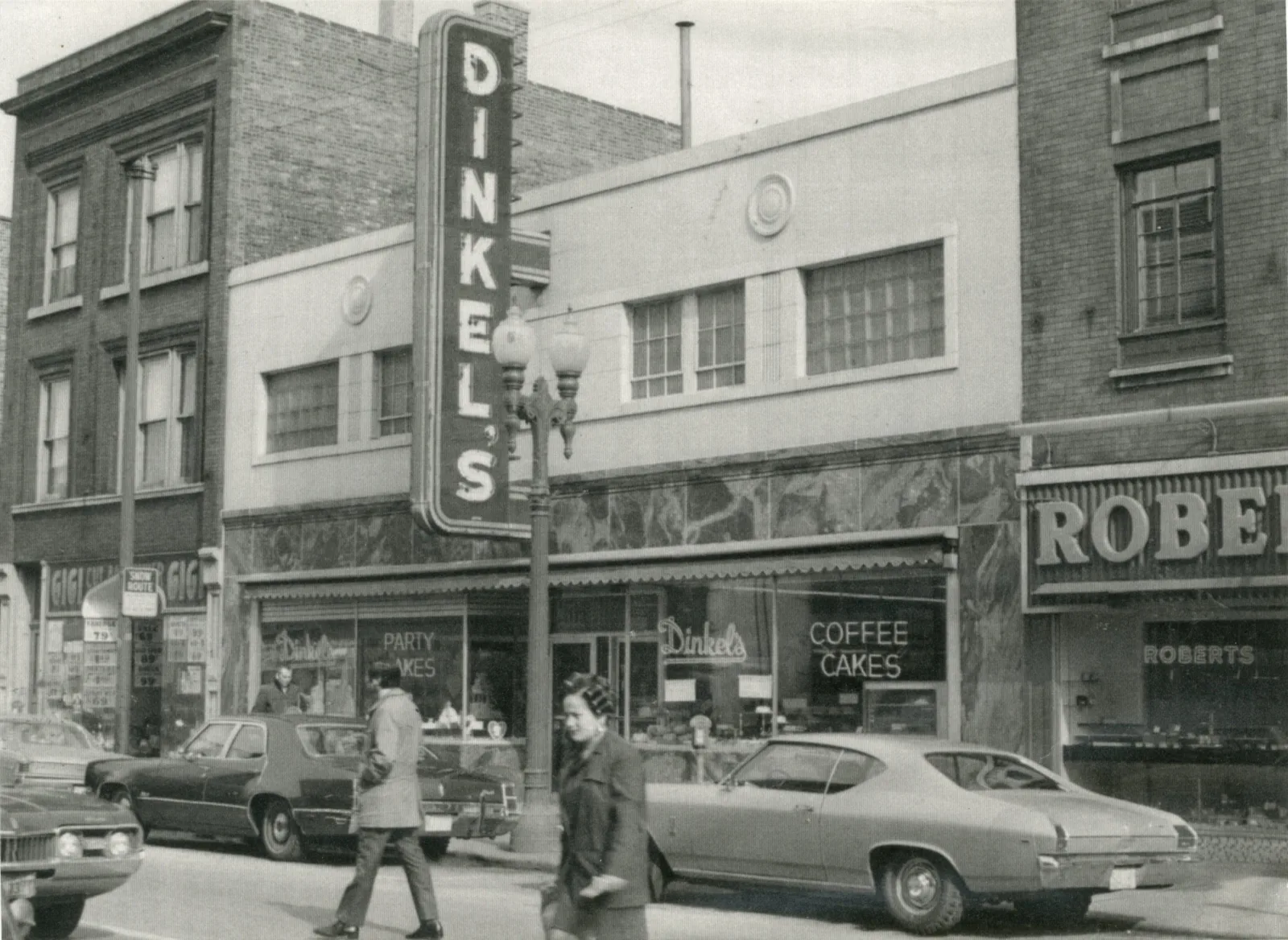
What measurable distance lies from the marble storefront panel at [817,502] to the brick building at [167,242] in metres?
11.4

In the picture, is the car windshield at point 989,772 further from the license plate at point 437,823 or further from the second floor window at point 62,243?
the second floor window at point 62,243

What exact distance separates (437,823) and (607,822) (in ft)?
28.0

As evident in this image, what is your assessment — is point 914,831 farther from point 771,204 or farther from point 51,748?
point 51,748

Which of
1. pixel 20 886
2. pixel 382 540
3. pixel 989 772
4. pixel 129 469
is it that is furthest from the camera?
pixel 129 469

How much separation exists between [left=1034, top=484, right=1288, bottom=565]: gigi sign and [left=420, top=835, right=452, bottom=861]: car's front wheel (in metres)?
6.32

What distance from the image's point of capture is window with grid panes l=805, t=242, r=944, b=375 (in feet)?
63.0

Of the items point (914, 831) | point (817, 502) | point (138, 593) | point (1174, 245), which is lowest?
point (914, 831)

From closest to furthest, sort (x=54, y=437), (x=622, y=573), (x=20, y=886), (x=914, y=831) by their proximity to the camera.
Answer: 1. (x=20, y=886)
2. (x=914, y=831)
3. (x=622, y=573)
4. (x=54, y=437)

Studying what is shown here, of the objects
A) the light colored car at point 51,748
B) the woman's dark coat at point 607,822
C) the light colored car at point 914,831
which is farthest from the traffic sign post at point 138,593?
the woman's dark coat at point 607,822

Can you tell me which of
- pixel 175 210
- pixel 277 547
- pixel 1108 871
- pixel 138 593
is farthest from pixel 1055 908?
pixel 175 210

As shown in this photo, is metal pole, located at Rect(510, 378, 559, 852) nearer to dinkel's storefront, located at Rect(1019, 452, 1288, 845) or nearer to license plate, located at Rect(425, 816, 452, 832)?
license plate, located at Rect(425, 816, 452, 832)

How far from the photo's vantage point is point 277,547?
27.3 metres

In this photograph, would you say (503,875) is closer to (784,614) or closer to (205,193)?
(784,614)

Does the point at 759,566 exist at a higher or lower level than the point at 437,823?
higher
